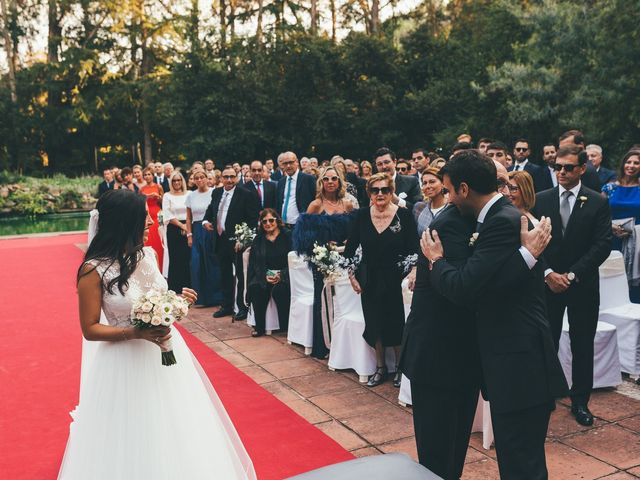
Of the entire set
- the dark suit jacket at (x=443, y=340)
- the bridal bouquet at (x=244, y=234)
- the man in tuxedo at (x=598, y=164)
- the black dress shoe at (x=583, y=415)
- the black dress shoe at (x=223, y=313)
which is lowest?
the black dress shoe at (x=583, y=415)

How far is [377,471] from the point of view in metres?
1.98

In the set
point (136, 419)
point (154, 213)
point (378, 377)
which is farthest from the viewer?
point (154, 213)

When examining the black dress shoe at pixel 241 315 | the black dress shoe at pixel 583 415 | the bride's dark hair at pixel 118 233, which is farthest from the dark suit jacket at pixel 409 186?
the bride's dark hair at pixel 118 233

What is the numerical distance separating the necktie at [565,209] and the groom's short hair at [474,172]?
83.1 inches

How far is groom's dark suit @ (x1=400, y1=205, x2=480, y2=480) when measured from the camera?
3.00 m

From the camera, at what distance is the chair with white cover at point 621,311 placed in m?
5.64


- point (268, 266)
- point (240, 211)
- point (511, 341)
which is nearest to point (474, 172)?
point (511, 341)

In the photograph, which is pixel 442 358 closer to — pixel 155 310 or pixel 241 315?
pixel 155 310

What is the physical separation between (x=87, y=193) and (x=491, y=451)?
27.1 meters

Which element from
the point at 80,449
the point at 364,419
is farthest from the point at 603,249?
the point at 80,449

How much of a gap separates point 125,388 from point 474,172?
6.66 feet

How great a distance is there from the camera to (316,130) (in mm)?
25797

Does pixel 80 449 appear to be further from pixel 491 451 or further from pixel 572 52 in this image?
pixel 572 52

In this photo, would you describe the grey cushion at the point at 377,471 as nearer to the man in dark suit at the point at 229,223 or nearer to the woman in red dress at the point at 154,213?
the man in dark suit at the point at 229,223
